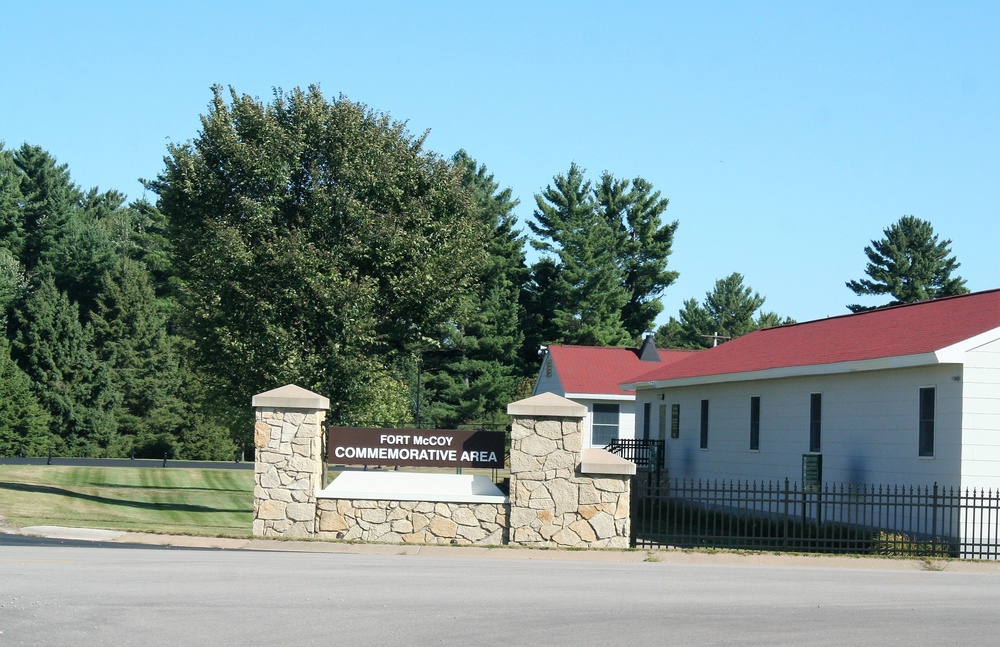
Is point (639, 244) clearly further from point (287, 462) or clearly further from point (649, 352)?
point (287, 462)

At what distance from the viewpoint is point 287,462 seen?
18.7m

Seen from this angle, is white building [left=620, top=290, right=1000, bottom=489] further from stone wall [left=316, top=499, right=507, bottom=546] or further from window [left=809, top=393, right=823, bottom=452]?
stone wall [left=316, top=499, right=507, bottom=546]

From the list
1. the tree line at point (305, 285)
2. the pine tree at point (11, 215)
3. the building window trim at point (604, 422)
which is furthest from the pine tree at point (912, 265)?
the pine tree at point (11, 215)

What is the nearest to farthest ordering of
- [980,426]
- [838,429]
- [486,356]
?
[980,426], [838,429], [486,356]

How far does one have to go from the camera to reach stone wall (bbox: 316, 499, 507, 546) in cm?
1864

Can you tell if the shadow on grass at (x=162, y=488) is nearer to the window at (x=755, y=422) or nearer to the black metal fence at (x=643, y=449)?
the black metal fence at (x=643, y=449)

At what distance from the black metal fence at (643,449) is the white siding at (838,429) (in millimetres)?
1596

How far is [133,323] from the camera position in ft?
207

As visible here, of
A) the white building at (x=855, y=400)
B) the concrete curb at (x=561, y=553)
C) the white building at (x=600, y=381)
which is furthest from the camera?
the white building at (x=600, y=381)

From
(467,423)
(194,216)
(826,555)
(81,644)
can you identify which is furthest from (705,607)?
(467,423)

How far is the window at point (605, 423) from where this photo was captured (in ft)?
144

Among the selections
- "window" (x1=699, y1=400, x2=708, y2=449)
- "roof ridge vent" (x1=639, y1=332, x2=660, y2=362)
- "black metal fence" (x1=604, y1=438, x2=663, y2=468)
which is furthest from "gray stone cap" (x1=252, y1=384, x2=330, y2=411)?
"roof ridge vent" (x1=639, y1=332, x2=660, y2=362)

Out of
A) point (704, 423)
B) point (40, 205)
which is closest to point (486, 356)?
point (40, 205)

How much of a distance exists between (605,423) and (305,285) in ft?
69.1
